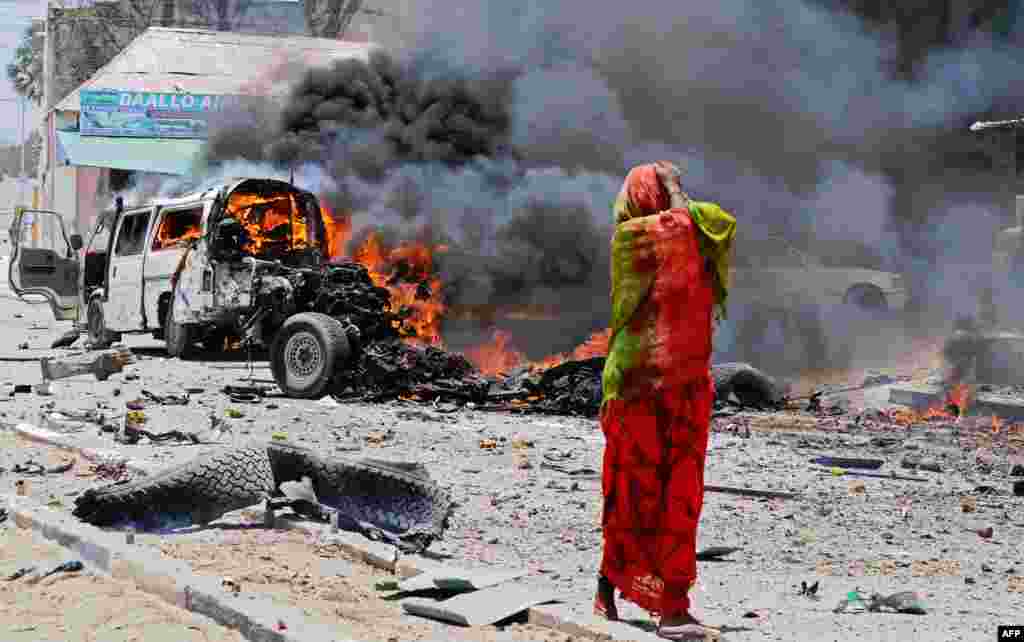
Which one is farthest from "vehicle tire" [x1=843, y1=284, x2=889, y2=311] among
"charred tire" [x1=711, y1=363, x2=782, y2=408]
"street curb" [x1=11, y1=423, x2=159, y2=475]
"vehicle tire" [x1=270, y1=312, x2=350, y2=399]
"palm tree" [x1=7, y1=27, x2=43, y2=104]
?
"palm tree" [x1=7, y1=27, x2=43, y2=104]

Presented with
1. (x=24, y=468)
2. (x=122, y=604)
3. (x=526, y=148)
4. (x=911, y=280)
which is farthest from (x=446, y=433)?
(x=911, y=280)

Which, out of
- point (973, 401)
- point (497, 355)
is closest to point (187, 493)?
point (973, 401)

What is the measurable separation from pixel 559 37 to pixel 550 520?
44.2ft

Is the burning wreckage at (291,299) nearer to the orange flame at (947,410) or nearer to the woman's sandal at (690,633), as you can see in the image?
the orange flame at (947,410)

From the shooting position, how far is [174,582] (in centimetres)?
457

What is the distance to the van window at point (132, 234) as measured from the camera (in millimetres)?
15594

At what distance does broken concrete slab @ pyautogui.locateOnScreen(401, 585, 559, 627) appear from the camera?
4.33 meters

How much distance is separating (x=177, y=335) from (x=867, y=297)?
8567 millimetres

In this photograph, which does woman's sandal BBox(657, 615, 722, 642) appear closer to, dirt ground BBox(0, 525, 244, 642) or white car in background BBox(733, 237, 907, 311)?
dirt ground BBox(0, 525, 244, 642)

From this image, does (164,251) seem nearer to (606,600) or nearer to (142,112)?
(606,600)

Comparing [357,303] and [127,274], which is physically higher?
[127,274]

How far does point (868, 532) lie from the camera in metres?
6.23

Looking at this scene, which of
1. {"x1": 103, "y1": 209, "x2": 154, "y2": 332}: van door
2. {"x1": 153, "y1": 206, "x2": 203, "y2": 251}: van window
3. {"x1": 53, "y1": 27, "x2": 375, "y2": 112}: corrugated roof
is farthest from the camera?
{"x1": 53, "y1": 27, "x2": 375, "y2": 112}: corrugated roof

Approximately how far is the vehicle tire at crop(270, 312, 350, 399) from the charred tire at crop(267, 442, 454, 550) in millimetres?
5249
